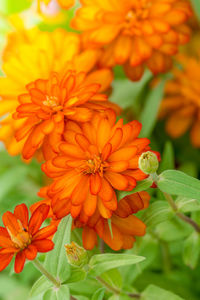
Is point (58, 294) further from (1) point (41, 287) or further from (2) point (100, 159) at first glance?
(2) point (100, 159)

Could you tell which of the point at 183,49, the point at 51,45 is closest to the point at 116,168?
the point at 51,45

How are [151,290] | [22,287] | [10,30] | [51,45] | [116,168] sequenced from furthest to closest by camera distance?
[10,30] → [22,287] → [51,45] → [151,290] → [116,168]

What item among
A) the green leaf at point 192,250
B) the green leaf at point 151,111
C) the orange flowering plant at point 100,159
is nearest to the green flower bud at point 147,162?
the orange flowering plant at point 100,159

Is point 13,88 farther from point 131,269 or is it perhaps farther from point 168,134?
point 168,134

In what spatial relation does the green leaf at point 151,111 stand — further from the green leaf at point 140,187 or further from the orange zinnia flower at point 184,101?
the green leaf at point 140,187

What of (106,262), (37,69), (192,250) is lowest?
(192,250)

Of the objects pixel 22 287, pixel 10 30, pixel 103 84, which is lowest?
pixel 22 287

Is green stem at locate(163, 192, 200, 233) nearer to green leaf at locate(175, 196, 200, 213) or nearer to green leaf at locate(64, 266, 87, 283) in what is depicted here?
green leaf at locate(175, 196, 200, 213)

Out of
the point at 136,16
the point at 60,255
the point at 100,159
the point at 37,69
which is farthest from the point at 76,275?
the point at 136,16
